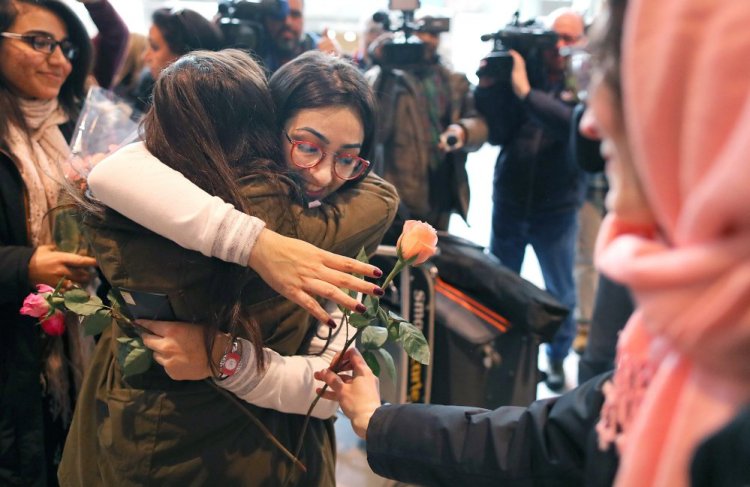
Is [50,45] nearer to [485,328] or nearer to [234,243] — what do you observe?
[234,243]

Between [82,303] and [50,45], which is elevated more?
[50,45]

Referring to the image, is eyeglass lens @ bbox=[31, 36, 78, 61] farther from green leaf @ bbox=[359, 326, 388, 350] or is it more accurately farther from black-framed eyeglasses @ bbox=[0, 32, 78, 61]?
green leaf @ bbox=[359, 326, 388, 350]

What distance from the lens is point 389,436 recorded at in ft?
3.27

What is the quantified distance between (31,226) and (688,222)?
147cm

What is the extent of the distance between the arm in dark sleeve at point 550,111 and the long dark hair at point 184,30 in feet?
3.71

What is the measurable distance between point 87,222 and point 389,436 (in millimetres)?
524

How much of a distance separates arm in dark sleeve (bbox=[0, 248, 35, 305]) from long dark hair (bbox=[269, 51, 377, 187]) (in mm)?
747

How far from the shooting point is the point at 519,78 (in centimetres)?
267

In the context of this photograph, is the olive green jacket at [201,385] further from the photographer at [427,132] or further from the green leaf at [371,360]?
the photographer at [427,132]

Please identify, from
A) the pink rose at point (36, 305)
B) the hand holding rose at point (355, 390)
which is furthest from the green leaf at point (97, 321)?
the hand holding rose at point (355, 390)

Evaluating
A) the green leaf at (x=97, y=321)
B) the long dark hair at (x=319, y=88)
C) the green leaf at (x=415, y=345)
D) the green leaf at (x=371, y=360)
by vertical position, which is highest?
the long dark hair at (x=319, y=88)

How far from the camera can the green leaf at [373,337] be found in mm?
1097

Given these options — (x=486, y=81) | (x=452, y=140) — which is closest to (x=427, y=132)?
(x=452, y=140)

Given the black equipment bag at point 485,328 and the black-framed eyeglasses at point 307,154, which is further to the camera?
the black equipment bag at point 485,328
